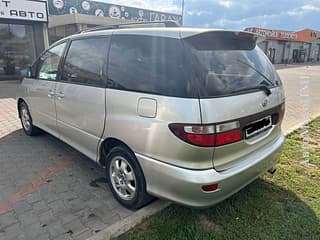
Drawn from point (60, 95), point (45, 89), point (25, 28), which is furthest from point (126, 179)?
point (25, 28)

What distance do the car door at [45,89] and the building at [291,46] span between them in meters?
33.4

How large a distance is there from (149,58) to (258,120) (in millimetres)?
1179

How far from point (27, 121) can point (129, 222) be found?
3.44 metres

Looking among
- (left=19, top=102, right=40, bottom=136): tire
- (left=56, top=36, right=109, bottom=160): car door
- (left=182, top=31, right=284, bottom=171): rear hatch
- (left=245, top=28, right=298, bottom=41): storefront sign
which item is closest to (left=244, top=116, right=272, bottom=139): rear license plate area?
(left=182, top=31, right=284, bottom=171): rear hatch

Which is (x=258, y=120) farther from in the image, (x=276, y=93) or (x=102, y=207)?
(x=102, y=207)

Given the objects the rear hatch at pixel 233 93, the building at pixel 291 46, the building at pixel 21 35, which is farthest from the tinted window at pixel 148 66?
the building at pixel 291 46

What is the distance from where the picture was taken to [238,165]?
2324 mm

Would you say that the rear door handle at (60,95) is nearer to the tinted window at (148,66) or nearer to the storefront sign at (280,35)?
the tinted window at (148,66)

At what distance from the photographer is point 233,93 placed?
7.32 feet

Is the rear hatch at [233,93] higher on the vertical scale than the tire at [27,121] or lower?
higher

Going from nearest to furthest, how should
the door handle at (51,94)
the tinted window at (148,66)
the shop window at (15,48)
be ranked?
the tinted window at (148,66), the door handle at (51,94), the shop window at (15,48)

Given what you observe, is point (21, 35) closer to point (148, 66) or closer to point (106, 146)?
point (106, 146)

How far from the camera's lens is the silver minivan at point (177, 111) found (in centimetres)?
207

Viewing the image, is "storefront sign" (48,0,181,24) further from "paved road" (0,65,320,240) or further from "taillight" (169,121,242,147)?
"taillight" (169,121,242,147)
